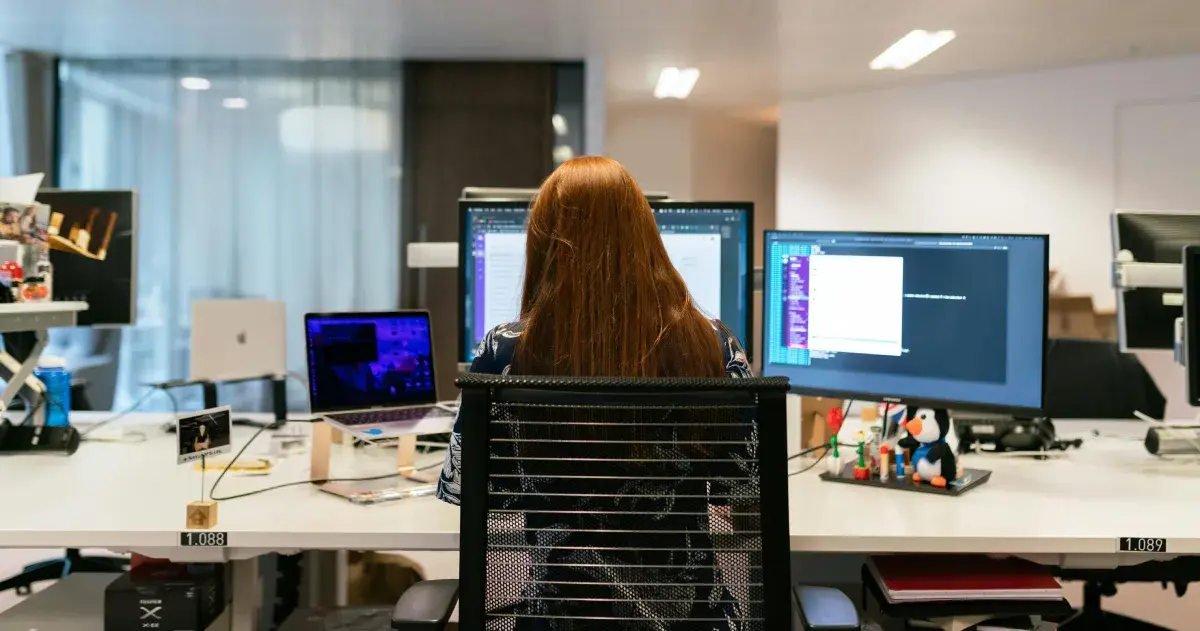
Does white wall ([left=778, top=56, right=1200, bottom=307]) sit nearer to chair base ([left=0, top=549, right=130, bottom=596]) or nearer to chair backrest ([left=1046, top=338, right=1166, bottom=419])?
chair backrest ([left=1046, top=338, right=1166, bottom=419])

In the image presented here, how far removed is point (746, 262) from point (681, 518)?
3.36 ft

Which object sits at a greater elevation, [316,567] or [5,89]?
[5,89]

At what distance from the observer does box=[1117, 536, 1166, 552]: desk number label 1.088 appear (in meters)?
1.38

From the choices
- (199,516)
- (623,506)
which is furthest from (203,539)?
(623,506)

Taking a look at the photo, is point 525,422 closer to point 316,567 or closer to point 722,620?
point 722,620

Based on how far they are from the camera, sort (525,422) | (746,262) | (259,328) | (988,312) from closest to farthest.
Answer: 1. (525,422)
2. (988,312)
3. (746,262)
4. (259,328)

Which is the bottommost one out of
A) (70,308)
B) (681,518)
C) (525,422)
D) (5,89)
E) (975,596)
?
(975,596)

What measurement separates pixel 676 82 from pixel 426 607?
5630 mm

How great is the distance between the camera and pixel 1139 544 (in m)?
1.38

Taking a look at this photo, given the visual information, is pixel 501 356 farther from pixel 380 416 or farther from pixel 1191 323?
pixel 1191 323

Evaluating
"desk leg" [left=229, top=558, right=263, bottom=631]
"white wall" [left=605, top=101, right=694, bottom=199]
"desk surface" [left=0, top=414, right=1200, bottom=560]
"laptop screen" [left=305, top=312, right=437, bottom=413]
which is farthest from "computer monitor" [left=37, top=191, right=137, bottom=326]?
"white wall" [left=605, top=101, right=694, bottom=199]

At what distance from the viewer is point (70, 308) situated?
2.09m

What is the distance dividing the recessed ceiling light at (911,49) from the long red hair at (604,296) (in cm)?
428

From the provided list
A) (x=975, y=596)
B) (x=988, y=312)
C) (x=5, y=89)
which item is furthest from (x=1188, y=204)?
(x=5, y=89)
